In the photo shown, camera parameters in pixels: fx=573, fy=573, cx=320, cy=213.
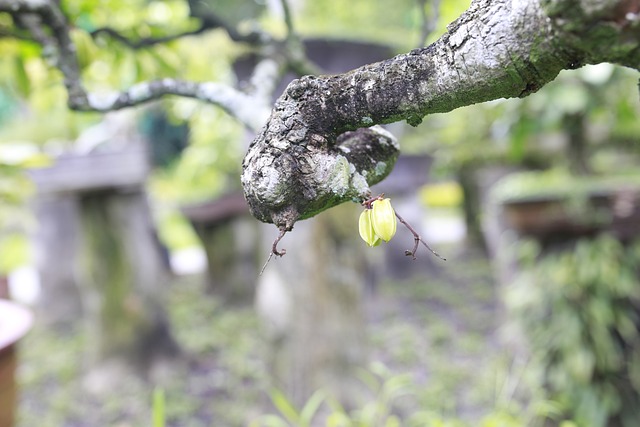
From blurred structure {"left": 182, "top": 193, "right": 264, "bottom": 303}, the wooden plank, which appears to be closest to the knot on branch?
the wooden plank

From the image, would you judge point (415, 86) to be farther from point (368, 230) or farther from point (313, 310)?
point (313, 310)

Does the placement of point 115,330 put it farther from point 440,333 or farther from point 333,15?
point 333,15

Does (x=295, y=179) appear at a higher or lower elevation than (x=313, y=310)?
higher

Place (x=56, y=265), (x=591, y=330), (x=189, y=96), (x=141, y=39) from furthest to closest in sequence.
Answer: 1. (x=56, y=265)
2. (x=591, y=330)
3. (x=141, y=39)
4. (x=189, y=96)

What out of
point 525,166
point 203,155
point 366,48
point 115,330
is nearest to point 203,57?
point 366,48

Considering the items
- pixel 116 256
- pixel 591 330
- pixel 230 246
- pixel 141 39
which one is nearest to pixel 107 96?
pixel 141 39

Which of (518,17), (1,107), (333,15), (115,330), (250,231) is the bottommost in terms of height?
(115,330)

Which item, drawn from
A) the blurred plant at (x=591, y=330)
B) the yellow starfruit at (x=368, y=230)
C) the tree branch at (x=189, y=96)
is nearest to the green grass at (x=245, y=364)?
the blurred plant at (x=591, y=330)
